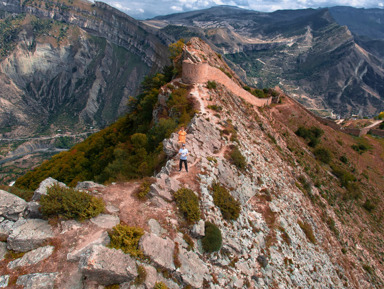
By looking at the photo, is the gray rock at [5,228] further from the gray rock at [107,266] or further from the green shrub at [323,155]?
the green shrub at [323,155]

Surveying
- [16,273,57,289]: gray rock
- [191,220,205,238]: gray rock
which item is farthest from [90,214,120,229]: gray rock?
[191,220,205,238]: gray rock

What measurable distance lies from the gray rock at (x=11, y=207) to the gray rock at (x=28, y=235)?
2.20 feet

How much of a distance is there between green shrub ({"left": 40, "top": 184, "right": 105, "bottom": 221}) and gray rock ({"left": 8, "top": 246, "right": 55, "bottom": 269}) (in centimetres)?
151

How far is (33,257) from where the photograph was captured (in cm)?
880

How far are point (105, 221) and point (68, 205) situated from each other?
5.92 ft

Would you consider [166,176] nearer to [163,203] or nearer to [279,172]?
[163,203]

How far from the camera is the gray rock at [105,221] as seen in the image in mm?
10492

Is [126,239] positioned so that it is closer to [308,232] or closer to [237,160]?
[237,160]

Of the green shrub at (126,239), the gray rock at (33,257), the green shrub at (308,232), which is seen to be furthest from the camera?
the green shrub at (308,232)

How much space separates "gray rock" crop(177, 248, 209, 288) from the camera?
10125 mm

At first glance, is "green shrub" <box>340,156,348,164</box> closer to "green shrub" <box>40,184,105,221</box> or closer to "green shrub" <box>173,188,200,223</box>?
"green shrub" <box>173,188,200,223</box>

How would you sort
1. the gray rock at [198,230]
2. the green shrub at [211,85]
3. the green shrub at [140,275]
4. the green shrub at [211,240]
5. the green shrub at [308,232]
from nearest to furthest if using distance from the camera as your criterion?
the green shrub at [140,275], the green shrub at [211,240], the gray rock at [198,230], the green shrub at [308,232], the green shrub at [211,85]

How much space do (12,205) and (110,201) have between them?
4.24m

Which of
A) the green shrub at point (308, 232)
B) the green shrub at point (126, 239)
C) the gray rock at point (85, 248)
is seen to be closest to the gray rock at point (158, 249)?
the green shrub at point (126, 239)
